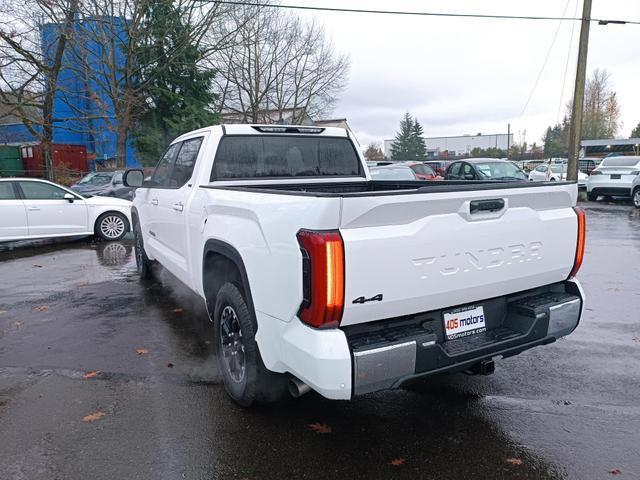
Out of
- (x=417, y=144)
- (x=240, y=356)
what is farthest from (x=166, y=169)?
(x=417, y=144)

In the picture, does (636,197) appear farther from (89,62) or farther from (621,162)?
(89,62)

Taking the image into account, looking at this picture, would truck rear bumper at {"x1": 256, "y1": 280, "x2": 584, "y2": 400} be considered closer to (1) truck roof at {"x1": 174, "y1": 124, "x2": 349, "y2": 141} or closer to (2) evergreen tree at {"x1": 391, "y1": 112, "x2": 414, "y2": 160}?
(1) truck roof at {"x1": 174, "y1": 124, "x2": 349, "y2": 141}

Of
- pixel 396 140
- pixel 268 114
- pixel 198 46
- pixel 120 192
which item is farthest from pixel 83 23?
pixel 396 140

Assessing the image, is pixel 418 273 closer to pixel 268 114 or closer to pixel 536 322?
pixel 536 322

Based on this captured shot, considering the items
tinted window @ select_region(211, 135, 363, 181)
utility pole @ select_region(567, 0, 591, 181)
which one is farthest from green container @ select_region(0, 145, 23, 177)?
tinted window @ select_region(211, 135, 363, 181)

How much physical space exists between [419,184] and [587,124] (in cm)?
7505

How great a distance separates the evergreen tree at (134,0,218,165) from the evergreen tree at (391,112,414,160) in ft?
192

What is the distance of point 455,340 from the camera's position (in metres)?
3.01

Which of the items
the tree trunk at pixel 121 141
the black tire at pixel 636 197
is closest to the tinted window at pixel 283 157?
the black tire at pixel 636 197

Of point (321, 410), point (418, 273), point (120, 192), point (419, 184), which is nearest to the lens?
point (418, 273)

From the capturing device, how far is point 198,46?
2483cm

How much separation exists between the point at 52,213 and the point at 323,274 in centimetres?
1032

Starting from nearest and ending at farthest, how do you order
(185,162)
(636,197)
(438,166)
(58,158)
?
1. (185,162)
2. (636,197)
3. (58,158)
4. (438,166)

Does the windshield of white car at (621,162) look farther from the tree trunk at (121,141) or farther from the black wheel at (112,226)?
the tree trunk at (121,141)
